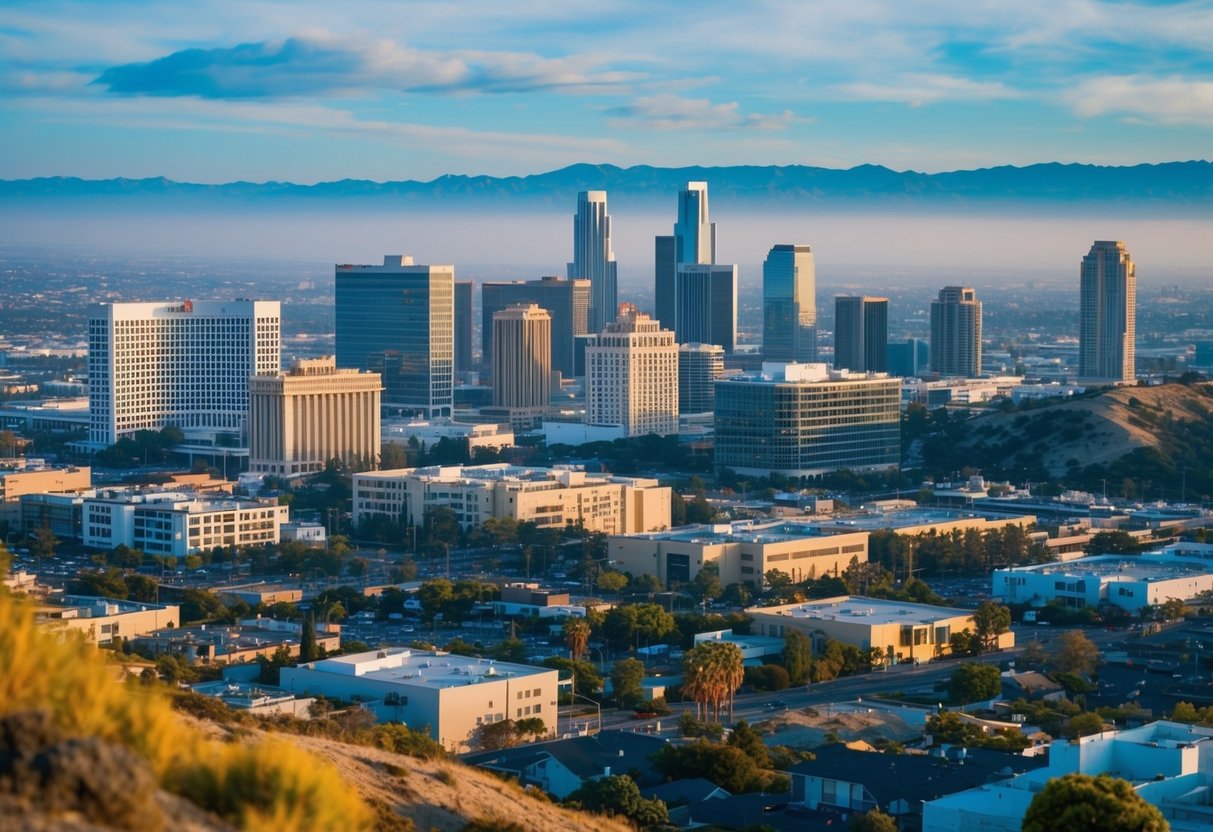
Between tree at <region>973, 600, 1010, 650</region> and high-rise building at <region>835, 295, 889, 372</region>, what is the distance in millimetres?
95296

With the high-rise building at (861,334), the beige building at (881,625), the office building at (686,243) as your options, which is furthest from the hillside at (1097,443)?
the office building at (686,243)

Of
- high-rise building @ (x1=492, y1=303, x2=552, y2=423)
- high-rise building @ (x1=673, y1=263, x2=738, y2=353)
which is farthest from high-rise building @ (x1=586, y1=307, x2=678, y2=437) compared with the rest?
high-rise building @ (x1=673, y1=263, x2=738, y2=353)

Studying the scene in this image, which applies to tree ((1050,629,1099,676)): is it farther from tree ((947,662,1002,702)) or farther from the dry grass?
the dry grass

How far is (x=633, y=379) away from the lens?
98500mm

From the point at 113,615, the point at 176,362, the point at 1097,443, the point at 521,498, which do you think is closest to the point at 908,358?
the point at 176,362

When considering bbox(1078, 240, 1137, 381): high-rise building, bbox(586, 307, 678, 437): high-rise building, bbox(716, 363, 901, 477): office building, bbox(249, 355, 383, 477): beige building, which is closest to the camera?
bbox(716, 363, 901, 477): office building

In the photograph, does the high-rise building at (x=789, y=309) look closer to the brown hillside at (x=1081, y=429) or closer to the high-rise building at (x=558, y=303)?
the high-rise building at (x=558, y=303)

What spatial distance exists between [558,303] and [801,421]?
6749 cm

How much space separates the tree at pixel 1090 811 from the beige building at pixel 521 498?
47.7 meters

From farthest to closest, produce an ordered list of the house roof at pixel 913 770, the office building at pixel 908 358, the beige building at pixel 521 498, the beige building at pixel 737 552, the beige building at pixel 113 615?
the office building at pixel 908 358 < the beige building at pixel 521 498 < the beige building at pixel 737 552 < the beige building at pixel 113 615 < the house roof at pixel 913 770

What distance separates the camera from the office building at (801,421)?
8119 cm

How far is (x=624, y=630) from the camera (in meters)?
42.8

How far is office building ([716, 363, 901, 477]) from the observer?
81.2 m

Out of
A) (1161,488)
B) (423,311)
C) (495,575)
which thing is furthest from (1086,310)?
(495,575)
